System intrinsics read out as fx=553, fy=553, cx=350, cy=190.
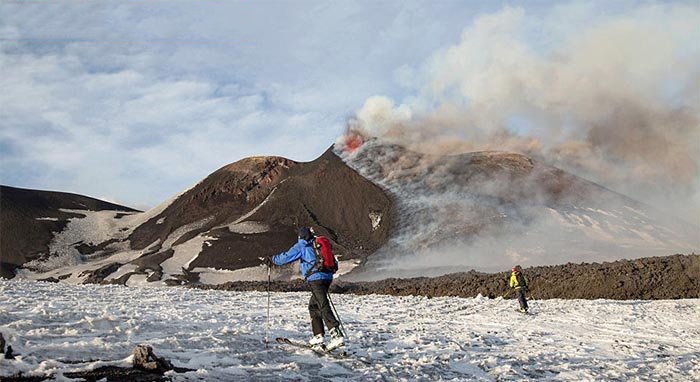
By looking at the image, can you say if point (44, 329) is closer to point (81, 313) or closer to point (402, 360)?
point (81, 313)

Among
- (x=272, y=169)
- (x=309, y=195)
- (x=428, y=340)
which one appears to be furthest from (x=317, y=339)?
(x=272, y=169)

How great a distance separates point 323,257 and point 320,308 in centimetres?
97

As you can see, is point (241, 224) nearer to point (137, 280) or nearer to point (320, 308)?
point (137, 280)

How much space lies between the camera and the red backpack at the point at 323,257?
10.3 meters

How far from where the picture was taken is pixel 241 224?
67.8 m

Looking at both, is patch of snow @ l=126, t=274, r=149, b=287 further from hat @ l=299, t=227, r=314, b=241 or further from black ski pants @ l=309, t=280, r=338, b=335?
hat @ l=299, t=227, r=314, b=241

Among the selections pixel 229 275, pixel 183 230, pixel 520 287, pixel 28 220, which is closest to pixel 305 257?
pixel 520 287

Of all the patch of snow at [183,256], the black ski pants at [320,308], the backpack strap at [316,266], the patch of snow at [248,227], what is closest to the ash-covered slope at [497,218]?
the patch of snow at [248,227]

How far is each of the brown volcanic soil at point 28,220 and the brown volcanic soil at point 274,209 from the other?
522 inches

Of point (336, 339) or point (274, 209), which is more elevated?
point (274, 209)

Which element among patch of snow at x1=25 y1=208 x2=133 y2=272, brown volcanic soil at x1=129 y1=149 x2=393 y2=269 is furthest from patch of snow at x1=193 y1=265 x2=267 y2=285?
patch of snow at x1=25 y1=208 x2=133 y2=272

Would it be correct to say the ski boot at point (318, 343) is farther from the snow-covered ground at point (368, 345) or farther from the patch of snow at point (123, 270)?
the patch of snow at point (123, 270)

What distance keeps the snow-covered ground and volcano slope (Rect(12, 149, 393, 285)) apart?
3636cm

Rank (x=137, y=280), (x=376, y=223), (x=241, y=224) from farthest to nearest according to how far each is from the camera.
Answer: (x=241, y=224) < (x=376, y=223) < (x=137, y=280)
